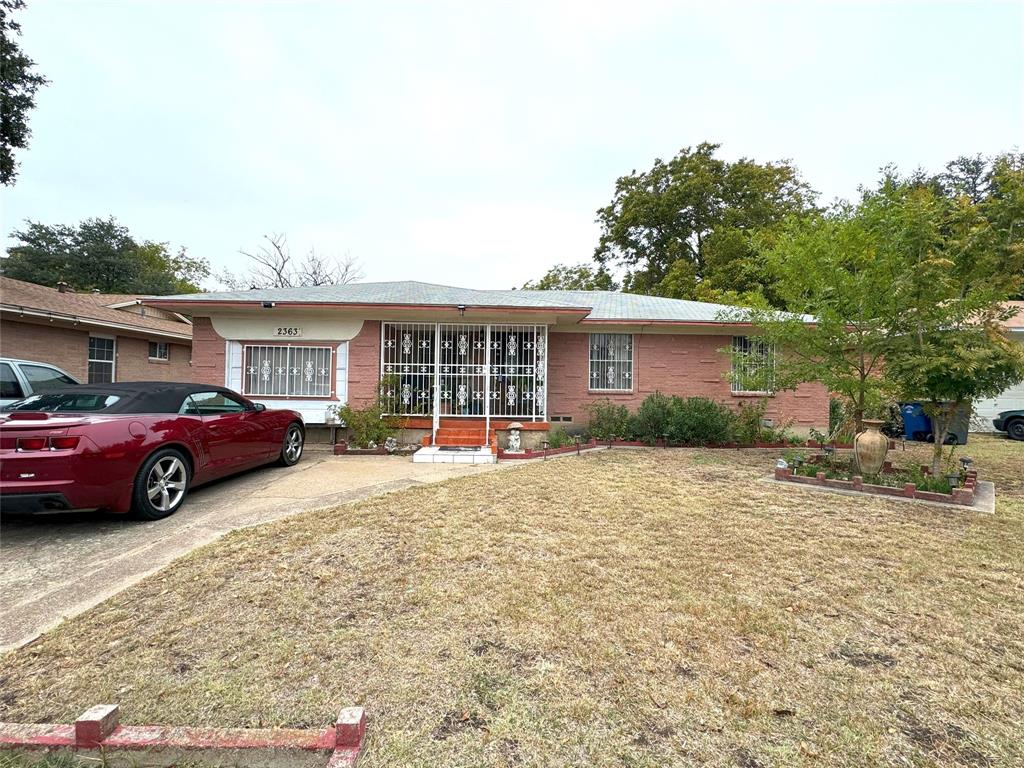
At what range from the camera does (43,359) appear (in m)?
12.2

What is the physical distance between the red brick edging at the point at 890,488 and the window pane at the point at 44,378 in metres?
Answer: 10.4

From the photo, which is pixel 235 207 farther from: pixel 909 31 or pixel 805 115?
pixel 909 31

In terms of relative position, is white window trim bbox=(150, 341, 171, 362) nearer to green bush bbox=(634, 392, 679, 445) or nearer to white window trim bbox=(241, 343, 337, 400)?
white window trim bbox=(241, 343, 337, 400)

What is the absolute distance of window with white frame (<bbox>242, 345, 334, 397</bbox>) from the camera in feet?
30.4

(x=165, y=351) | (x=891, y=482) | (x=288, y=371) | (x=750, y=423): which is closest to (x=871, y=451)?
(x=891, y=482)

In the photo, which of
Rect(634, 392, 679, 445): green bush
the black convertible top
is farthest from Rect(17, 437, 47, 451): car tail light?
Rect(634, 392, 679, 445): green bush

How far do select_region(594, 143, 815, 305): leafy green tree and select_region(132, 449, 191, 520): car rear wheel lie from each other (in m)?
20.5

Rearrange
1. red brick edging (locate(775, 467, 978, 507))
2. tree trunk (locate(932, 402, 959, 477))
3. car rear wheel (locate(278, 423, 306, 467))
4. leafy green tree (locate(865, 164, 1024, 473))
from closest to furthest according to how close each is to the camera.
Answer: red brick edging (locate(775, 467, 978, 507))
leafy green tree (locate(865, 164, 1024, 473))
tree trunk (locate(932, 402, 959, 477))
car rear wheel (locate(278, 423, 306, 467))

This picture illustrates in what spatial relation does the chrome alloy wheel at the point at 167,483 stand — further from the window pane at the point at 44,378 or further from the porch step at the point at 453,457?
the porch step at the point at 453,457

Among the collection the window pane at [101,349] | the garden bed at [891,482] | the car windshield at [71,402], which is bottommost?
the garden bed at [891,482]

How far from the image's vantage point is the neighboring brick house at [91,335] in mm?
11359

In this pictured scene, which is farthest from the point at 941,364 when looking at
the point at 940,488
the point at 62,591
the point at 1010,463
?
the point at 62,591

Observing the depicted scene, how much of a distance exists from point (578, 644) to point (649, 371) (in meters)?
8.71

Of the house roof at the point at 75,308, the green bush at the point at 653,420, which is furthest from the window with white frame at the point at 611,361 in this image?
the house roof at the point at 75,308
